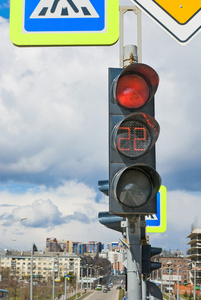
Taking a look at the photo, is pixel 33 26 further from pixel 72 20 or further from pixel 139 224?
pixel 139 224

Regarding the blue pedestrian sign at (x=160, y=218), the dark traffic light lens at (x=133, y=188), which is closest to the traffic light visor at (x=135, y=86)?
the dark traffic light lens at (x=133, y=188)

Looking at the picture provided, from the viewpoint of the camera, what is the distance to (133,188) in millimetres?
3549

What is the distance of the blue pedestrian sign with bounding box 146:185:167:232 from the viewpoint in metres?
12.3

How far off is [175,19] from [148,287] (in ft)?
10.6

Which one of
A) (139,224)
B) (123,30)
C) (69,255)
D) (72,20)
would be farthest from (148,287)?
(69,255)

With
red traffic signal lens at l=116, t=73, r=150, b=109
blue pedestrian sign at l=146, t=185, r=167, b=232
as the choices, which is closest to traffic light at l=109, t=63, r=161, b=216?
red traffic signal lens at l=116, t=73, r=150, b=109

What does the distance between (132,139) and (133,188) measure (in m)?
0.38

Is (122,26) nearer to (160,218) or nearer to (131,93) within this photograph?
(131,93)

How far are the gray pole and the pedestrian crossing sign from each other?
1469 millimetres

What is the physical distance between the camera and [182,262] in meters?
157

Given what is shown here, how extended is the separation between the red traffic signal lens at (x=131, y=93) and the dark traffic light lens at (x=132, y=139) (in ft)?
0.49

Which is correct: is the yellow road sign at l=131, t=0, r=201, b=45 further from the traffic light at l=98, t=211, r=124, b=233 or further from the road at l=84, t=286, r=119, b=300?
the road at l=84, t=286, r=119, b=300

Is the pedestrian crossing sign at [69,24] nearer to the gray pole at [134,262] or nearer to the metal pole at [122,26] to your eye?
the metal pole at [122,26]

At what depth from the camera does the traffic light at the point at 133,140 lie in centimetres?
349
